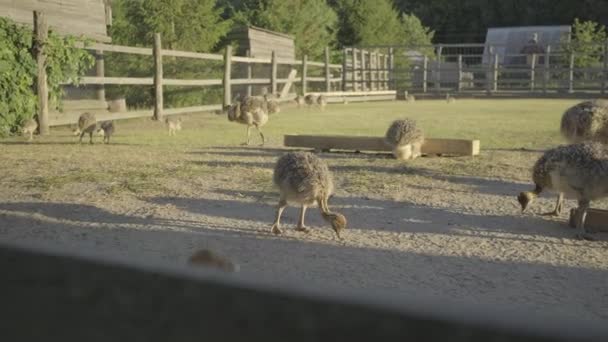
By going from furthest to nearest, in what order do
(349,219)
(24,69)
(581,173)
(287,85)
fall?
(287,85), (24,69), (349,219), (581,173)

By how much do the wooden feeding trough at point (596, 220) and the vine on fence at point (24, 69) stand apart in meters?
11.1

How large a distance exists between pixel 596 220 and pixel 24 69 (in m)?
11.9

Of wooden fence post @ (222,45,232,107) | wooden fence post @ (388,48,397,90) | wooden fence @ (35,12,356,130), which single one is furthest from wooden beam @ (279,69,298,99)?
wooden fence post @ (388,48,397,90)

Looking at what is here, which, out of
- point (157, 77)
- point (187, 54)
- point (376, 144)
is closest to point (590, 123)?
point (376, 144)

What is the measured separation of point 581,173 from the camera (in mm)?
6008

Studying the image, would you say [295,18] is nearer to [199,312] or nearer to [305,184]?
[305,184]

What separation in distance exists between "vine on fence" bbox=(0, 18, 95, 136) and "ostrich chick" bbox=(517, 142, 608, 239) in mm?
10773

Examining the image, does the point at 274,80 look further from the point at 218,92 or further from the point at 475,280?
the point at 475,280

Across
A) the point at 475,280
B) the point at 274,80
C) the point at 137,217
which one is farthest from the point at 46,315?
the point at 274,80

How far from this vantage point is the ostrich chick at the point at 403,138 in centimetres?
1041

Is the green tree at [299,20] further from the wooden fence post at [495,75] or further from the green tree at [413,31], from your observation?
the green tree at [413,31]

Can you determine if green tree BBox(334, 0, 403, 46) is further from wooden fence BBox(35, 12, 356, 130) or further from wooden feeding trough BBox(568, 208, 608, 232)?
wooden feeding trough BBox(568, 208, 608, 232)

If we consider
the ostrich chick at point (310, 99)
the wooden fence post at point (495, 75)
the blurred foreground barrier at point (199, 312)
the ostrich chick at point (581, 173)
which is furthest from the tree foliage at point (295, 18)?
the blurred foreground barrier at point (199, 312)

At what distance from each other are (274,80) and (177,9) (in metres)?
5.48
